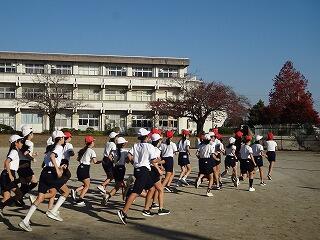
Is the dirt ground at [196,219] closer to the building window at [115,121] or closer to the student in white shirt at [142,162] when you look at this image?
the student in white shirt at [142,162]

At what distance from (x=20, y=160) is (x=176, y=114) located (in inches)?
1491

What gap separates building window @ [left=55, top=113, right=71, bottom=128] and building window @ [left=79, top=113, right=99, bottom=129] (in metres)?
1.52

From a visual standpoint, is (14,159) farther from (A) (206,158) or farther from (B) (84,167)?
(A) (206,158)

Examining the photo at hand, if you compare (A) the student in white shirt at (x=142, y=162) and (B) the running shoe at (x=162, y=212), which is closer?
(A) the student in white shirt at (x=142, y=162)

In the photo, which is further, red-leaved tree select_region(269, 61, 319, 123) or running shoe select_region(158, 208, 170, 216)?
red-leaved tree select_region(269, 61, 319, 123)

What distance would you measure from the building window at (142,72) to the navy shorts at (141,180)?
49.6 metres

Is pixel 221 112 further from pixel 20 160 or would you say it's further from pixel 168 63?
pixel 20 160

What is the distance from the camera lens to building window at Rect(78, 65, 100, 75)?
56097mm

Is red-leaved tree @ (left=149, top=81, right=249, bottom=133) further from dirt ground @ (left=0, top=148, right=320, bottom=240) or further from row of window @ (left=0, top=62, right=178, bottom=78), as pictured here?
dirt ground @ (left=0, top=148, right=320, bottom=240)

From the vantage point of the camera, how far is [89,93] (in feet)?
183

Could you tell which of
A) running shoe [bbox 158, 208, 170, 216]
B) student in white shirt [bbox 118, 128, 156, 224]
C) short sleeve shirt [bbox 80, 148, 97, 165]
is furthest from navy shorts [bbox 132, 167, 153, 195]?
short sleeve shirt [bbox 80, 148, 97, 165]

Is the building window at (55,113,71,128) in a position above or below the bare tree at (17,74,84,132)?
below

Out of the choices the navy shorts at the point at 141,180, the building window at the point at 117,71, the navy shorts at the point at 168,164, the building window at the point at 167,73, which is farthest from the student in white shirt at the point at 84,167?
the building window at the point at 167,73

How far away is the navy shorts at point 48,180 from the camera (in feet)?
25.5
